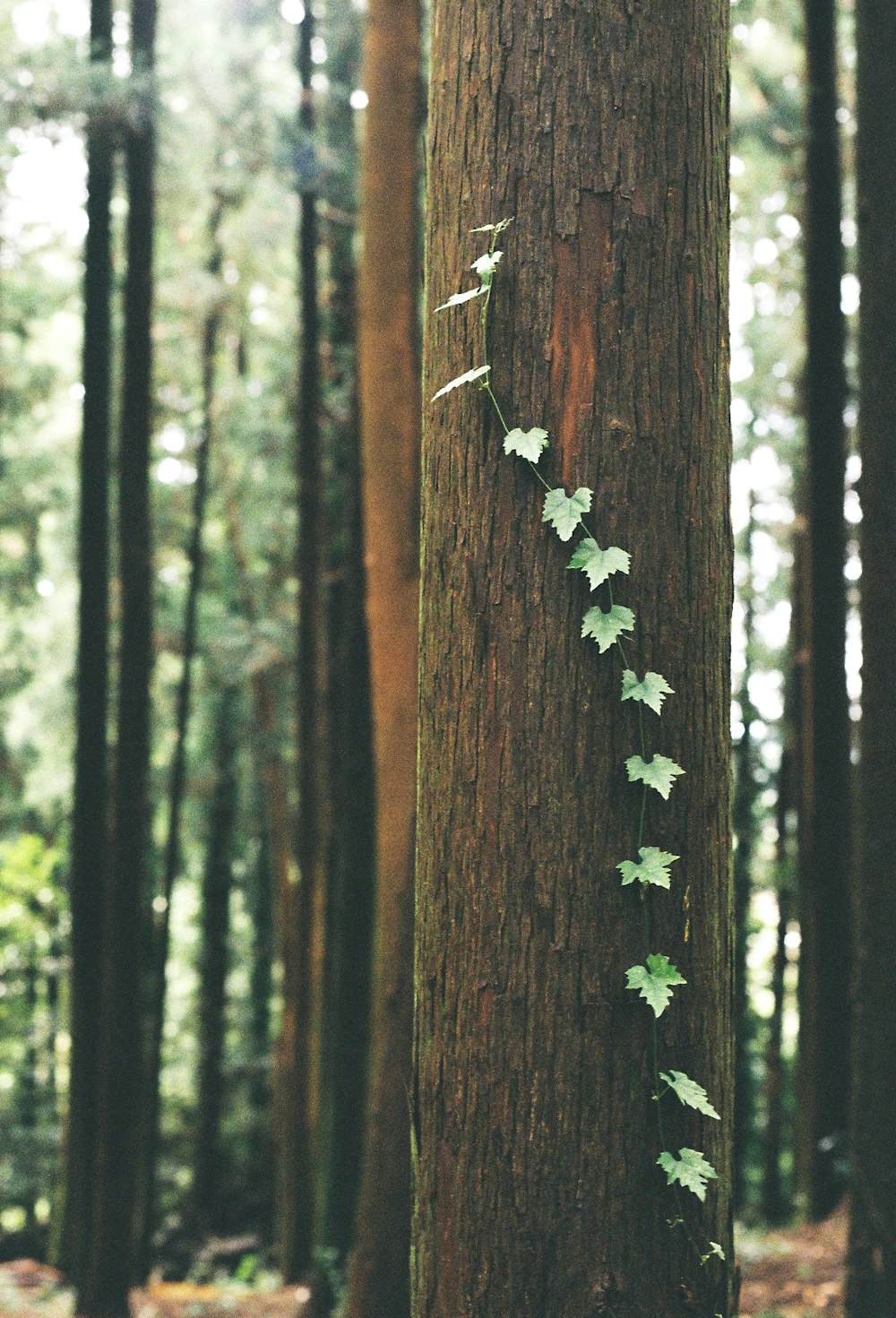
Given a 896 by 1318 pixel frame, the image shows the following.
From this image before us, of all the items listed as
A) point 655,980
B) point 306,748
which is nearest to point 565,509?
point 655,980

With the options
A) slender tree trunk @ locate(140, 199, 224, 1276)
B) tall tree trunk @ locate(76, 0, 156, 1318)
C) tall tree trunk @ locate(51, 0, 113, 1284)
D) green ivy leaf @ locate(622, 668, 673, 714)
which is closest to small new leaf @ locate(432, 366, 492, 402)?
green ivy leaf @ locate(622, 668, 673, 714)

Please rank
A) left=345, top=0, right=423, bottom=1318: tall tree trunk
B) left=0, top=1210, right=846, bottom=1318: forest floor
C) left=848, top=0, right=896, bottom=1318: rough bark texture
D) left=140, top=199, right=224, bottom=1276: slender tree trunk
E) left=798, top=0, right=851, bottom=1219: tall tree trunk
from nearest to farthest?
left=848, top=0, right=896, bottom=1318: rough bark texture
left=345, top=0, right=423, bottom=1318: tall tree trunk
left=0, top=1210, right=846, bottom=1318: forest floor
left=798, top=0, right=851, bottom=1219: tall tree trunk
left=140, top=199, right=224, bottom=1276: slender tree trunk

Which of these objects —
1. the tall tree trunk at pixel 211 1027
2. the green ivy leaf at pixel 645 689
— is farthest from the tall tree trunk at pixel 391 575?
the tall tree trunk at pixel 211 1027

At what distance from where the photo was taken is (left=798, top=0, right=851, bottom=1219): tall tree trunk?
11422mm

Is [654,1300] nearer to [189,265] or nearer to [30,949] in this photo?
[189,265]

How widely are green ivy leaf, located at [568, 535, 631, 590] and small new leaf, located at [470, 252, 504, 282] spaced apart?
46cm

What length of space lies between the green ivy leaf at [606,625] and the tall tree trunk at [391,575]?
16.0ft

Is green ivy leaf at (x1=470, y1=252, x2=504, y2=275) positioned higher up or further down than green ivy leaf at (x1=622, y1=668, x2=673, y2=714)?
higher up

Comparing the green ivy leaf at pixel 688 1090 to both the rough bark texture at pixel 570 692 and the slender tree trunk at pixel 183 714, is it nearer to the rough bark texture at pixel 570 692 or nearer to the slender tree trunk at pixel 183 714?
the rough bark texture at pixel 570 692

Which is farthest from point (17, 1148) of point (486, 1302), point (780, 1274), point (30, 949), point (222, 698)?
point (486, 1302)

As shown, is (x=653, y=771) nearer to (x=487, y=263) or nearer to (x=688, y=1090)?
(x=688, y=1090)

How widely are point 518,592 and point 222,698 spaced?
67.1 ft

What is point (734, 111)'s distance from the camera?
1347 centimetres

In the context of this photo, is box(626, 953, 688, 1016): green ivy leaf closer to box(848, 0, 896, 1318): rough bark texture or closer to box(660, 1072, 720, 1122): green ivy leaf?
box(660, 1072, 720, 1122): green ivy leaf
